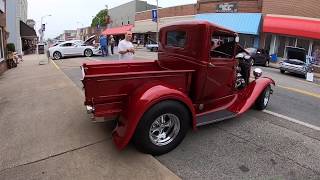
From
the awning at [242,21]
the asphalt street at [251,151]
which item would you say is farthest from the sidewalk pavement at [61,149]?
the awning at [242,21]

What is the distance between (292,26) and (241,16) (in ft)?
18.8

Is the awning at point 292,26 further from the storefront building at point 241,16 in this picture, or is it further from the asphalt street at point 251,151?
the asphalt street at point 251,151

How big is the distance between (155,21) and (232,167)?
4364 cm

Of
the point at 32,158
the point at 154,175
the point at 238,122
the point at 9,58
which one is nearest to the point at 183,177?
the point at 154,175

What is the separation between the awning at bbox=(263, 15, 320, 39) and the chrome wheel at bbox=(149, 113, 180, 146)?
2331 cm

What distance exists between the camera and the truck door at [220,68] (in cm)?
560

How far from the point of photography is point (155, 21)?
153ft

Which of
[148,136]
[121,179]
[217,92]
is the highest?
[217,92]

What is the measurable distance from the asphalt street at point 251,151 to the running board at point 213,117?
0.26m

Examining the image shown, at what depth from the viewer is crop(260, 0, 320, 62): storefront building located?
25.4 m

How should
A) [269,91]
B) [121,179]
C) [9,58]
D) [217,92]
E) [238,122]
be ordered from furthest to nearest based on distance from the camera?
1. [9,58]
2. [269,91]
3. [238,122]
4. [217,92]
5. [121,179]

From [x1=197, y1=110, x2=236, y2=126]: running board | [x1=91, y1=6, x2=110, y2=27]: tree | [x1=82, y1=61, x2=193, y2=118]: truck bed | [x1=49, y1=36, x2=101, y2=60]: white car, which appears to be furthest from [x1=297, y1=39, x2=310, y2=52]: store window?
[x1=91, y1=6, x2=110, y2=27]: tree

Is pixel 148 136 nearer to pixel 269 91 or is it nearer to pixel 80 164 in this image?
pixel 80 164

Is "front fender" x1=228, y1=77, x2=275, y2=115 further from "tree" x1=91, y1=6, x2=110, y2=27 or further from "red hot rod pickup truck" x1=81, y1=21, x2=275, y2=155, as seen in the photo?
"tree" x1=91, y1=6, x2=110, y2=27
